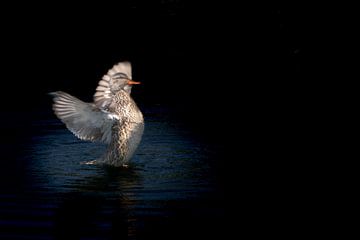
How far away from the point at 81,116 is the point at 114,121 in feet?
1.41

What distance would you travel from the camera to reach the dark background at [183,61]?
1278cm

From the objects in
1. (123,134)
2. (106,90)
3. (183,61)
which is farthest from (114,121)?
(183,61)

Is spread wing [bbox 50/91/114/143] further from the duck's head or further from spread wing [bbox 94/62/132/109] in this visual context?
the duck's head

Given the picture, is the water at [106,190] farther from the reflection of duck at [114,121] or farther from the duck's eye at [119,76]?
→ the duck's eye at [119,76]

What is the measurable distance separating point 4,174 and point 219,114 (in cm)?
517

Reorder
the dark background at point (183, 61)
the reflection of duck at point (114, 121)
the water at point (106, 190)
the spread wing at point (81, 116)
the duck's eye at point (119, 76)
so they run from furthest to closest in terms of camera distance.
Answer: the dark background at point (183, 61), the duck's eye at point (119, 76), the reflection of duck at point (114, 121), the spread wing at point (81, 116), the water at point (106, 190)

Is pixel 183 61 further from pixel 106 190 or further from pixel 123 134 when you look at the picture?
pixel 106 190

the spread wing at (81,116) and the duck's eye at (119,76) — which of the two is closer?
the spread wing at (81,116)

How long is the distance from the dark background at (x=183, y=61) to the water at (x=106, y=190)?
16.4 inches

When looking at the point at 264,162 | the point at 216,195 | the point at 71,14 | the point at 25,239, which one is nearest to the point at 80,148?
the point at 264,162

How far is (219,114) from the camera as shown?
13789mm

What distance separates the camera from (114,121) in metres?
9.95

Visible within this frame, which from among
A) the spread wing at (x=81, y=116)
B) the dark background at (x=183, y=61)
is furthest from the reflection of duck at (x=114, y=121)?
the dark background at (x=183, y=61)

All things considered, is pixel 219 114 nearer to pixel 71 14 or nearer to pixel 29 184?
pixel 29 184
